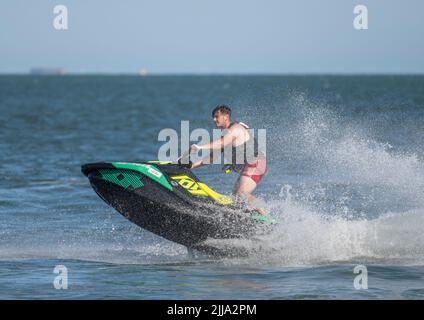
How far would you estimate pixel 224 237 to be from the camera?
34.2ft

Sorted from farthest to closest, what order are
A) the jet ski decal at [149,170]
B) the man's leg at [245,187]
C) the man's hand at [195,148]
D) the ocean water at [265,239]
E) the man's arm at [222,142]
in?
the man's leg at [245,187] < the man's arm at [222,142] < the jet ski decal at [149,170] < the man's hand at [195,148] < the ocean water at [265,239]

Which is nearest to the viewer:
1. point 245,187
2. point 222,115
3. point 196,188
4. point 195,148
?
point 195,148

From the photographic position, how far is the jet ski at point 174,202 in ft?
33.5

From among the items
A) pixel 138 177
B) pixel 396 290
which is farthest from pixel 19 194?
pixel 396 290

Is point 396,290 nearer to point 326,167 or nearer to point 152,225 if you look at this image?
point 152,225

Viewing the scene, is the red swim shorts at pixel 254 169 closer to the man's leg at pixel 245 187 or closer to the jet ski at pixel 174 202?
the man's leg at pixel 245 187

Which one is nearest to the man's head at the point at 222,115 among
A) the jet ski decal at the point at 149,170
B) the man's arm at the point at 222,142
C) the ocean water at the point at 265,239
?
the man's arm at the point at 222,142

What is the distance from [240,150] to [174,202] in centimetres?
99

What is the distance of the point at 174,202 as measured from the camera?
1025 centimetres

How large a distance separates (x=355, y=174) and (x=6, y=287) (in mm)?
9757

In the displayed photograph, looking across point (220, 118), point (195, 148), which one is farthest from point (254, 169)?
point (195, 148)

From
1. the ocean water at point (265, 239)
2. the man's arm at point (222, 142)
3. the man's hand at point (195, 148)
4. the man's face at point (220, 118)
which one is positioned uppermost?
the man's face at point (220, 118)

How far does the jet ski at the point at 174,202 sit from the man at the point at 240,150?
0.67ft

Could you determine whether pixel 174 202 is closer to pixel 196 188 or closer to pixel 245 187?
pixel 196 188
